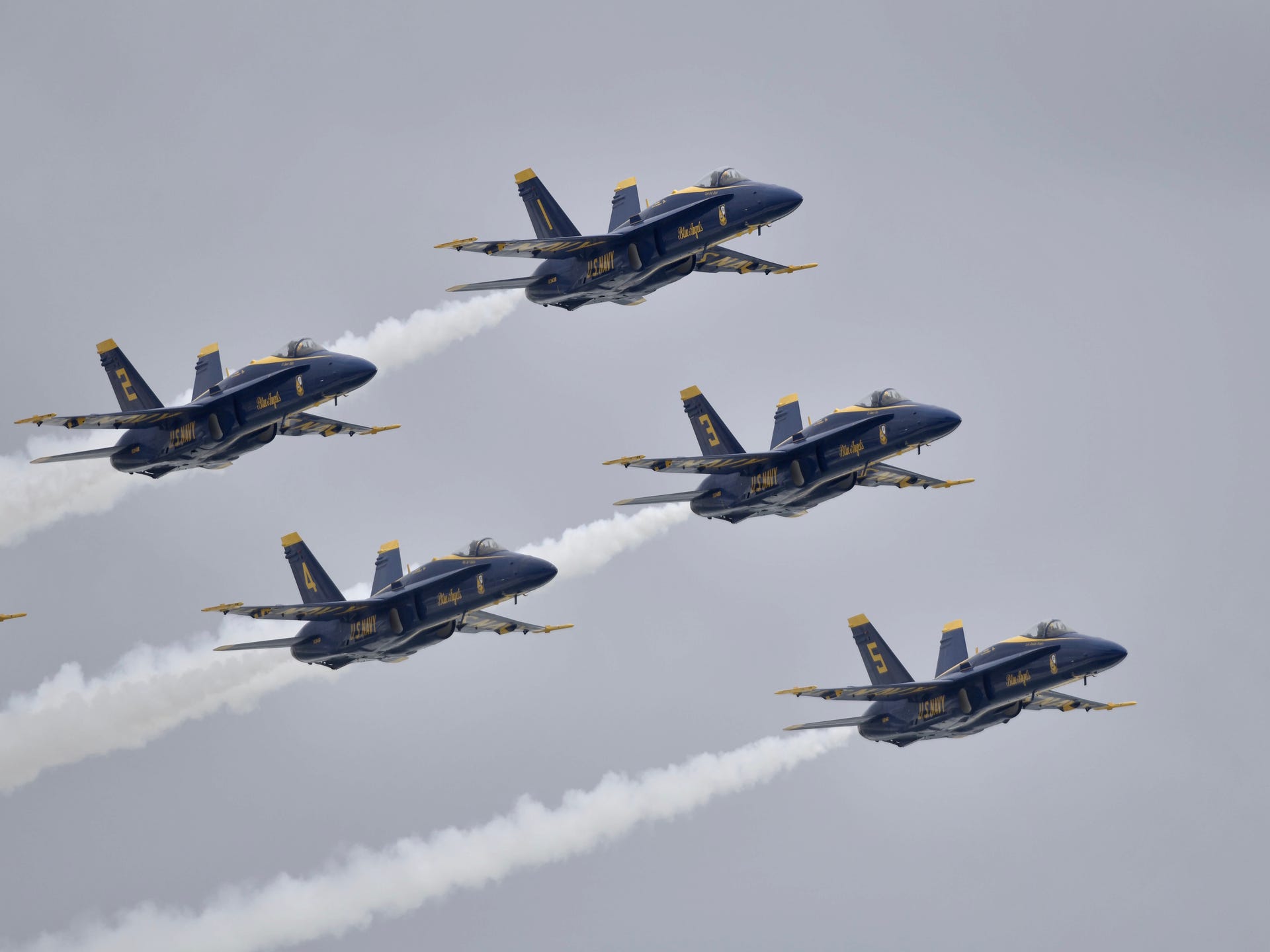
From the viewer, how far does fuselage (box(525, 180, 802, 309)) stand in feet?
237

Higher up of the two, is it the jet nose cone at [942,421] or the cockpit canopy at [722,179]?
the cockpit canopy at [722,179]

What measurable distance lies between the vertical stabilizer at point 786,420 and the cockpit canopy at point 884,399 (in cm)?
328

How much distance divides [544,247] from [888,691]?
80.0 feet

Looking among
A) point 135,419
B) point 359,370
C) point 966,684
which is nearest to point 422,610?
point 359,370

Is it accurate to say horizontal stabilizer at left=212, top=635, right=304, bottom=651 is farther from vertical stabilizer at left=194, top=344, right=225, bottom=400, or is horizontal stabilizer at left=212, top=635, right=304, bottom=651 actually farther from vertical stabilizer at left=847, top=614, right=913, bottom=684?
vertical stabilizer at left=847, top=614, right=913, bottom=684

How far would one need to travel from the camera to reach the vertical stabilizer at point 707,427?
3091 inches

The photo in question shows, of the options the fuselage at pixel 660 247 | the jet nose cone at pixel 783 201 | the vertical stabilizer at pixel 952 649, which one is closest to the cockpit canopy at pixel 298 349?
the fuselage at pixel 660 247

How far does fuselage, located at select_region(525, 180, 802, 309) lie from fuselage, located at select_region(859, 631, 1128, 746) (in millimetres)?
21155

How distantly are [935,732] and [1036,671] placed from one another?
5729mm

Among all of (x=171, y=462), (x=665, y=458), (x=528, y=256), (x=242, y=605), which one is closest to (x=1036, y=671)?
(x=665, y=458)

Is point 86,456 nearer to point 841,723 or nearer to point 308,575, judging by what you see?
point 308,575

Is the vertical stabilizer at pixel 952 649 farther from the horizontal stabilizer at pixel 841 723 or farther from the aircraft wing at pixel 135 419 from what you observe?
the aircraft wing at pixel 135 419

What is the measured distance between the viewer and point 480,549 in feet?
228

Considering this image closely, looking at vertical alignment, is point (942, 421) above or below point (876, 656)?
above
